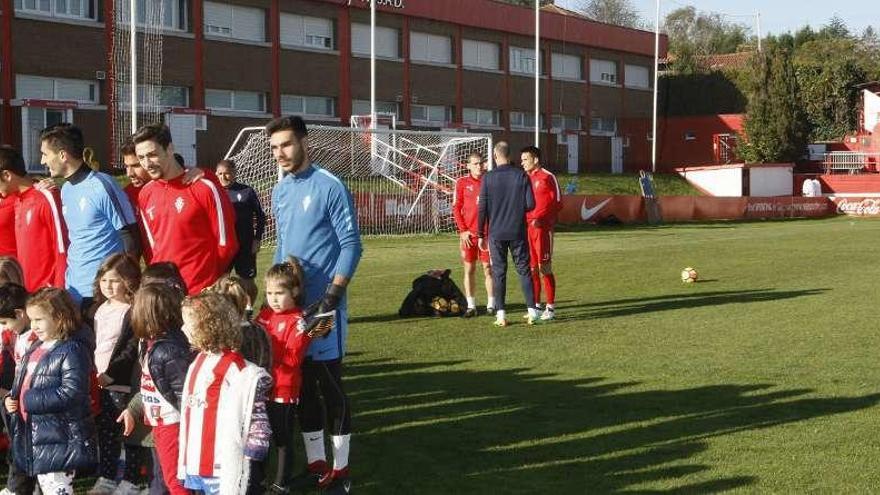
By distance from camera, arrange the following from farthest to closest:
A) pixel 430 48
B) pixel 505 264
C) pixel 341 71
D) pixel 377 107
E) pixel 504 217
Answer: pixel 430 48 < pixel 377 107 < pixel 341 71 < pixel 505 264 < pixel 504 217

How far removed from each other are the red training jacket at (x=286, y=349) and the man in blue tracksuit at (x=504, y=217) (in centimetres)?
696

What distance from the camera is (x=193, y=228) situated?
6609mm

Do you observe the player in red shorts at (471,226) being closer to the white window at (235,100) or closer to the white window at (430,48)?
the white window at (235,100)

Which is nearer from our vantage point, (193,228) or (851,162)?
(193,228)

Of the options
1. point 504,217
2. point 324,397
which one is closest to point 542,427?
point 324,397

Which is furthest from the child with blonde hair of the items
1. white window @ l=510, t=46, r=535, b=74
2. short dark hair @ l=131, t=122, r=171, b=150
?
white window @ l=510, t=46, r=535, b=74

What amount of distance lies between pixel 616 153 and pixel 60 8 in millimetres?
34321

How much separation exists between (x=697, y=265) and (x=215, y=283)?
16765 mm

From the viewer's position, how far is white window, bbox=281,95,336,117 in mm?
45281

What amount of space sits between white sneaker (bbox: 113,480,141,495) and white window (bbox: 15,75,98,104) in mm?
32316

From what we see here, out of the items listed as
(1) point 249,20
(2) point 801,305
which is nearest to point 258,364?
(2) point 801,305

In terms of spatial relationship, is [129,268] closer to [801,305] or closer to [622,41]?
[801,305]

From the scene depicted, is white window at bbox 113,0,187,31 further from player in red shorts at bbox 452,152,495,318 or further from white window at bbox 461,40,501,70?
player in red shorts at bbox 452,152,495,318

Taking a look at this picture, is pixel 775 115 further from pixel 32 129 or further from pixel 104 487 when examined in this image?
pixel 104 487
